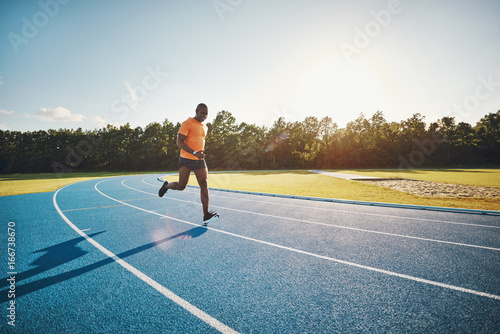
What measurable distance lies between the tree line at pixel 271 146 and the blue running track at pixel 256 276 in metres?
43.8

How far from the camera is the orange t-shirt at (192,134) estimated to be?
15.2 ft

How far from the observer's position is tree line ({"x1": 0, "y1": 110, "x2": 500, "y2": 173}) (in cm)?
4516

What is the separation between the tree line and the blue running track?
1726 inches

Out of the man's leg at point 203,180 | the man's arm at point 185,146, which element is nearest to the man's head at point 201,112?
the man's arm at point 185,146

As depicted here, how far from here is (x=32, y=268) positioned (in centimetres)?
306

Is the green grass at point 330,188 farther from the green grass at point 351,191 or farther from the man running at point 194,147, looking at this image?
the man running at point 194,147

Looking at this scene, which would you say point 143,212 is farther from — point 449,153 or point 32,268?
point 449,153

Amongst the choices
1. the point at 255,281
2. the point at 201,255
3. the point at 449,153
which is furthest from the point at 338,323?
the point at 449,153

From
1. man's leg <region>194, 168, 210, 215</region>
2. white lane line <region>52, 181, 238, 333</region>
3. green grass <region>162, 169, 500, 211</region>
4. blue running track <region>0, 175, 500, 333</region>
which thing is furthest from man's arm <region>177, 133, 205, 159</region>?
green grass <region>162, 169, 500, 211</region>

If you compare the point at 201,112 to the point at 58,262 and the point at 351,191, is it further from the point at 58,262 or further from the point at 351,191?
the point at 351,191

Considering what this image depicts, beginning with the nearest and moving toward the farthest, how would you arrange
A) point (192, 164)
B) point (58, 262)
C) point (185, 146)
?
point (58, 262)
point (185, 146)
point (192, 164)

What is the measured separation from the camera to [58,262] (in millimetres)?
3271

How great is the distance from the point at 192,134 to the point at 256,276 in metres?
3.20

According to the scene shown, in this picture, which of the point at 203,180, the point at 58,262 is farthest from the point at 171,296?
the point at 203,180
